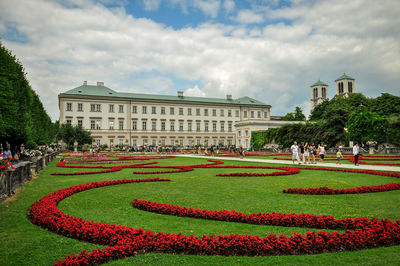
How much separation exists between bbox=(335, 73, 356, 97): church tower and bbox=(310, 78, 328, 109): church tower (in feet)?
17.9

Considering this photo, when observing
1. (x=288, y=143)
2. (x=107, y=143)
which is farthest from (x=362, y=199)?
(x=107, y=143)

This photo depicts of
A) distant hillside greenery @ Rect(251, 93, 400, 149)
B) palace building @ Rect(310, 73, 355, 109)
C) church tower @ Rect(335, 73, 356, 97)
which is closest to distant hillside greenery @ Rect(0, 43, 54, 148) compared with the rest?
distant hillside greenery @ Rect(251, 93, 400, 149)

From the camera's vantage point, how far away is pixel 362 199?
7.22 meters

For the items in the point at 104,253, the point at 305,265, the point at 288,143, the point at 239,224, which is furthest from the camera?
the point at 288,143

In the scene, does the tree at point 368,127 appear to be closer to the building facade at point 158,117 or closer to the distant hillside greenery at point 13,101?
the building facade at point 158,117

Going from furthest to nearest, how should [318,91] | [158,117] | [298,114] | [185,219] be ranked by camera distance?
[318,91] < [298,114] < [158,117] < [185,219]

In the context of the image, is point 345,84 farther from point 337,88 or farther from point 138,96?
point 138,96

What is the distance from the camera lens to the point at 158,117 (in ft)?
212

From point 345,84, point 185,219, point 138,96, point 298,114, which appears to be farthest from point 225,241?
point 345,84

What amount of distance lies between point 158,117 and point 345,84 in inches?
2983

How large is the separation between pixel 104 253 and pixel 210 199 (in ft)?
13.0

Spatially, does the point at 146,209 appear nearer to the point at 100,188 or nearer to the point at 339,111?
the point at 100,188

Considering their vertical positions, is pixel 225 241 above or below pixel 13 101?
below

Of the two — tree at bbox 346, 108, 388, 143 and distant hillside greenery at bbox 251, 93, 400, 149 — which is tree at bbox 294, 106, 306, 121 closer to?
distant hillside greenery at bbox 251, 93, 400, 149
